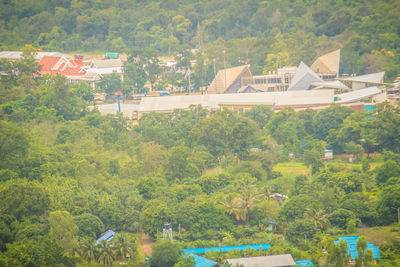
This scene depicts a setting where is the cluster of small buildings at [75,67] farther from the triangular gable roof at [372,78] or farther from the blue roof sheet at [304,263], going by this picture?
the blue roof sheet at [304,263]

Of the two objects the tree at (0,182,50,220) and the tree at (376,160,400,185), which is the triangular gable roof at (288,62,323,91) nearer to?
the tree at (376,160,400,185)

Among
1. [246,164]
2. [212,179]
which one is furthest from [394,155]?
[212,179]

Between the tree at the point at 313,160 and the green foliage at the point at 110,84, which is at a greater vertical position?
the green foliage at the point at 110,84

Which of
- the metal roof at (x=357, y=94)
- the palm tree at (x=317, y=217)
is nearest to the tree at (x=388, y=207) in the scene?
the palm tree at (x=317, y=217)

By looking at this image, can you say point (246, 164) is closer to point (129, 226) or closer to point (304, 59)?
point (129, 226)

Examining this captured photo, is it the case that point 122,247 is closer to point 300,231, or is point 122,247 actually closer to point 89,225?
point 89,225

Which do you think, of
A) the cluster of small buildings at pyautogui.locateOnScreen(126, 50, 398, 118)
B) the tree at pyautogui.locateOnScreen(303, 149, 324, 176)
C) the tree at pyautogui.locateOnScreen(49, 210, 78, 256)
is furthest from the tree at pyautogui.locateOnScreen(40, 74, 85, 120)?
the tree at pyautogui.locateOnScreen(49, 210, 78, 256)
